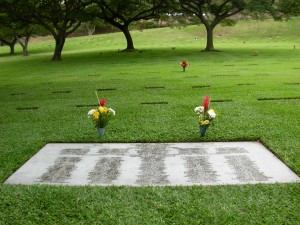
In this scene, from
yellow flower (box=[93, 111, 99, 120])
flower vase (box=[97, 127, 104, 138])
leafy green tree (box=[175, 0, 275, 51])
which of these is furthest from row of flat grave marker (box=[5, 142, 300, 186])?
leafy green tree (box=[175, 0, 275, 51])

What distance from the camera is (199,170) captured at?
5.21 m

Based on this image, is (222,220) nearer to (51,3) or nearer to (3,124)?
(3,124)

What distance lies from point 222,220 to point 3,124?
5.89 meters

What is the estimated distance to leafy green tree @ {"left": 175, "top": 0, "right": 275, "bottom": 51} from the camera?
29.8m

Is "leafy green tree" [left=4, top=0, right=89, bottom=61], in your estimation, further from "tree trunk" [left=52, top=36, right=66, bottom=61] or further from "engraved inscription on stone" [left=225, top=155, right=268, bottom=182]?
"engraved inscription on stone" [left=225, top=155, right=268, bottom=182]

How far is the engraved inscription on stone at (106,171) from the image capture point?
16.3 feet

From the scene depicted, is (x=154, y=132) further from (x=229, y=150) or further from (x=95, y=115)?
(x=229, y=150)

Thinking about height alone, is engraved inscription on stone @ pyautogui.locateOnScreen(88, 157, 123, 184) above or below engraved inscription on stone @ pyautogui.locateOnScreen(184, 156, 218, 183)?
above

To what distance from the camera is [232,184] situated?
186 inches

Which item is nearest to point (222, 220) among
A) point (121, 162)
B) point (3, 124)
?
point (121, 162)

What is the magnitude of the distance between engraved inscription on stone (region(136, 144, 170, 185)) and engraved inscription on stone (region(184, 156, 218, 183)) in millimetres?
323

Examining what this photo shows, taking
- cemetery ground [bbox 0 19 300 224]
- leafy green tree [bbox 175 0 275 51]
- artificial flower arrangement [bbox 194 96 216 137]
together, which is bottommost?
cemetery ground [bbox 0 19 300 224]

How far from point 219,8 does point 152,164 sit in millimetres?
29438

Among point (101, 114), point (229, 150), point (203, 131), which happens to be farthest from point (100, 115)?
point (229, 150)
